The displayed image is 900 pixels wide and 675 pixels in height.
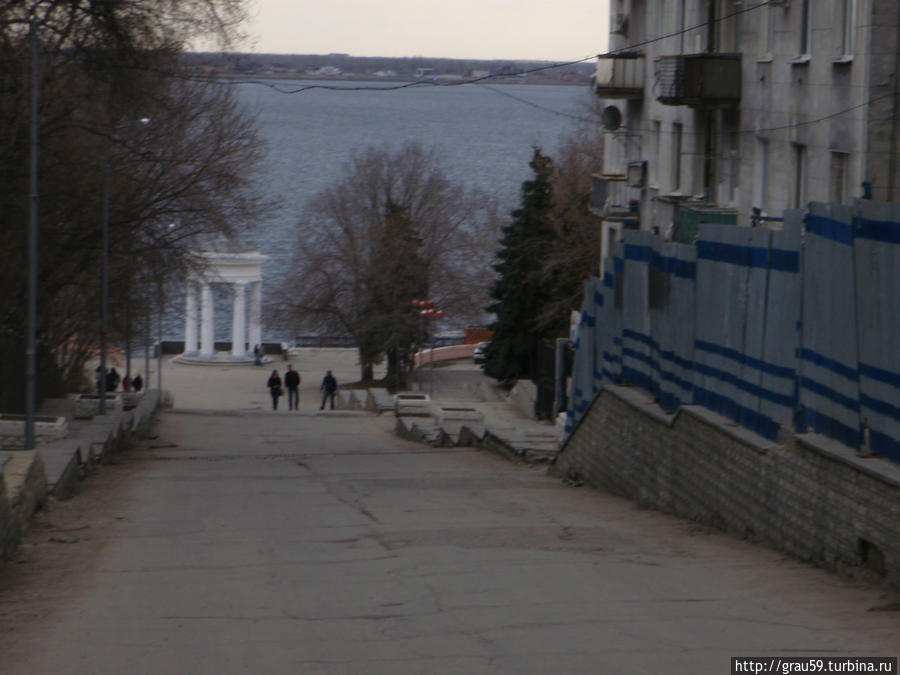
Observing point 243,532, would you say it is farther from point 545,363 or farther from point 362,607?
point 545,363

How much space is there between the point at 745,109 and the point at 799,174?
8.53 ft

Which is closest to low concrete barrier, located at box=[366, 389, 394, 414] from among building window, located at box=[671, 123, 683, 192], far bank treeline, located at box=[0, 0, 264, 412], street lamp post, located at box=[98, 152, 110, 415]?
far bank treeline, located at box=[0, 0, 264, 412]

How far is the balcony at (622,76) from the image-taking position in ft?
98.4

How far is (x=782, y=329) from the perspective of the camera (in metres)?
10.6

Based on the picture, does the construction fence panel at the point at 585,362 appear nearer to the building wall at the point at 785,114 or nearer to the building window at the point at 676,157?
the building wall at the point at 785,114

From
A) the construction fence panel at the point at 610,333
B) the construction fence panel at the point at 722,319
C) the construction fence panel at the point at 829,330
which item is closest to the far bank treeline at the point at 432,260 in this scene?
the construction fence panel at the point at 610,333

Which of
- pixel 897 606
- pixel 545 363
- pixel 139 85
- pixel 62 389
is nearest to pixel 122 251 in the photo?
pixel 62 389

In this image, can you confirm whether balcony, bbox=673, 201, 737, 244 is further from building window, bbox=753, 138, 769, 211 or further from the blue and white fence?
the blue and white fence

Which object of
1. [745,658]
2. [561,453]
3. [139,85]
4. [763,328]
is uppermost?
[139,85]

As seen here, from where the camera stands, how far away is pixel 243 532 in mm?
11172

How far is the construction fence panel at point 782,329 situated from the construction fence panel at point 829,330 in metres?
0.15

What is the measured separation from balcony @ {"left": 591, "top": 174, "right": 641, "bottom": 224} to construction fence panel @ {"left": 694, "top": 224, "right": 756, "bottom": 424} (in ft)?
59.9

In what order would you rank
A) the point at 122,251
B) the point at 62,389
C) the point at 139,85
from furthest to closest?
the point at 62,389 → the point at 122,251 → the point at 139,85

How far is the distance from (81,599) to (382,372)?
2239 inches
